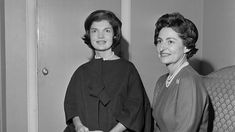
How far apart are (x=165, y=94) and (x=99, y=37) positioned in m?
0.47

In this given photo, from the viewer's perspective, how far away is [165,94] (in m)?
1.38

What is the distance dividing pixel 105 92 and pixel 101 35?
0.31 metres

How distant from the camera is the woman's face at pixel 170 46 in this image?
1334 millimetres

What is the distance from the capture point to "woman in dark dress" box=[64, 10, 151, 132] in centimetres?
150

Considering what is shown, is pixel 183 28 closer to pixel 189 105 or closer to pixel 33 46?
pixel 189 105

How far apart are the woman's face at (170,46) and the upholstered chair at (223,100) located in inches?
12.3

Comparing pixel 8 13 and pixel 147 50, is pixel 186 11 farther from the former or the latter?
pixel 8 13

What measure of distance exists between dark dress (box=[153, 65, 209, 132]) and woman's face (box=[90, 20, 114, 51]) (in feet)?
1.38

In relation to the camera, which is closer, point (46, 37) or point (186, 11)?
point (46, 37)

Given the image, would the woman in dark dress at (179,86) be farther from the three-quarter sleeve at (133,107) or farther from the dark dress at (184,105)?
the three-quarter sleeve at (133,107)

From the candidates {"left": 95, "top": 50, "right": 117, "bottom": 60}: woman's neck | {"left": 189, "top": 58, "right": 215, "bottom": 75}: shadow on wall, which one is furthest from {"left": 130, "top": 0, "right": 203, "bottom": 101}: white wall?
{"left": 95, "top": 50, "right": 117, "bottom": 60}: woman's neck

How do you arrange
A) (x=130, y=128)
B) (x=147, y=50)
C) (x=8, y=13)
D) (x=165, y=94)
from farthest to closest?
1. (x=147, y=50)
2. (x=8, y=13)
3. (x=130, y=128)
4. (x=165, y=94)

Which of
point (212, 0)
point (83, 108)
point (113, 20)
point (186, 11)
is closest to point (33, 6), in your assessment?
point (113, 20)

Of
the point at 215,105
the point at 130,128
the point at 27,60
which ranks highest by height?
the point at 27,60
